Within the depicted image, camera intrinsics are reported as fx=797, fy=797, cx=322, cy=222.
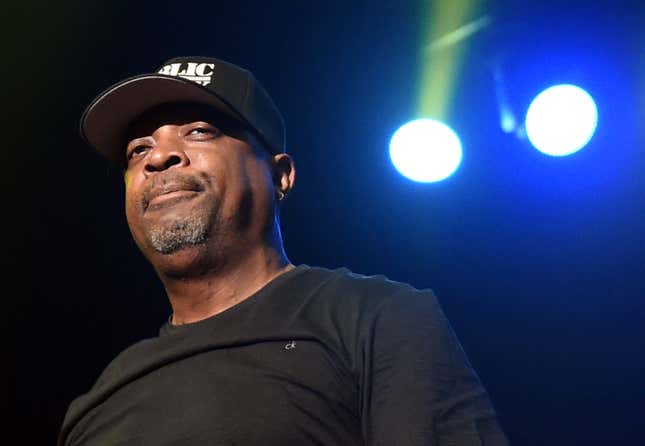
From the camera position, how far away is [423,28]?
2662mm

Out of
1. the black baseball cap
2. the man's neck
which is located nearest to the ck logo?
the black baseball cap

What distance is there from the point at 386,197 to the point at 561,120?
2.27 feet

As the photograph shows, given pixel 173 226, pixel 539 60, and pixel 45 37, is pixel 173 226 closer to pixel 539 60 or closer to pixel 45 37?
pixel 45 37

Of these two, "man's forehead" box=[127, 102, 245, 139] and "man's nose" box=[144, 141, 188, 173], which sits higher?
"man's forehead" box=[127, 102, 245, 139]

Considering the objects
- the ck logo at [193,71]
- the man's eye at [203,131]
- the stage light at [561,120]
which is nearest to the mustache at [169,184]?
the man's eye at [203,131]

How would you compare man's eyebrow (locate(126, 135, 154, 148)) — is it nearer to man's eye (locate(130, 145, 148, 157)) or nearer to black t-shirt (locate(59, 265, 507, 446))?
man's eye (locate(130, 145, 148, 157))

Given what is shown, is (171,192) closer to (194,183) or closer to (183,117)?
(194,183)

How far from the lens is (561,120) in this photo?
264 centimetres

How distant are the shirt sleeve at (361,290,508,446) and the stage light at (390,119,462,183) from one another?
1.62m

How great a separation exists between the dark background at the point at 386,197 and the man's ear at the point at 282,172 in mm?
1087

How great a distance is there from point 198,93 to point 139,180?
20 cm

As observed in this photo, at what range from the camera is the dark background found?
104 inches

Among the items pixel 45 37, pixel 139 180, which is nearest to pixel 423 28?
pixel 45 37

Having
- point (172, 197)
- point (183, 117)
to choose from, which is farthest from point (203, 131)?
point (172, 197)
